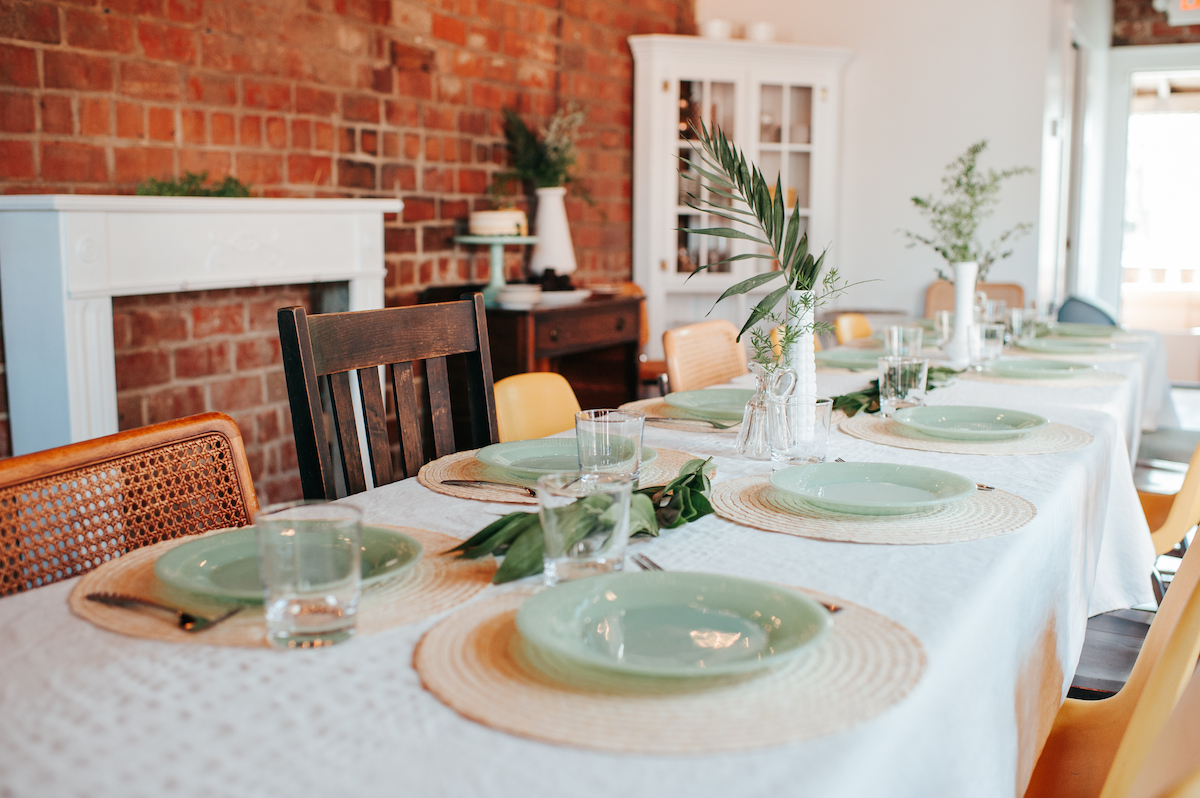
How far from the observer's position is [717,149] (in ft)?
5.50

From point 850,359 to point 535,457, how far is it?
1383 millimetres

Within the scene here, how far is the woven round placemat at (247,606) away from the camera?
78 centimetres

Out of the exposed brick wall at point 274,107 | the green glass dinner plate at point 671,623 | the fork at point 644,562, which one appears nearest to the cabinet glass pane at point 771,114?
the exposed brick wall at point 274,107

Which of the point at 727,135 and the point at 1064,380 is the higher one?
the point at 727,135

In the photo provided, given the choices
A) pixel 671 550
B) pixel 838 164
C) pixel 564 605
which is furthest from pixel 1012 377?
pixel 838 164

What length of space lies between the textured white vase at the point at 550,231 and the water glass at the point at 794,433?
2.81m

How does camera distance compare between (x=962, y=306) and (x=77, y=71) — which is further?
(x=962, y=306)

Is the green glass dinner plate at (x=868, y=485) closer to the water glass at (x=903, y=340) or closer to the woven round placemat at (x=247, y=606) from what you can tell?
the woven round placemat at (x=247, y=606)

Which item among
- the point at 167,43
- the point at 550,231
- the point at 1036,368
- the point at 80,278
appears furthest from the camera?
the point at 550,231

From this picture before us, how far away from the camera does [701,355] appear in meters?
2.63

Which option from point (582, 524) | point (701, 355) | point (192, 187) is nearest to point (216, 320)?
point (192, 187)

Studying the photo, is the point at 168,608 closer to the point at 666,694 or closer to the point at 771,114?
the point at 666,694

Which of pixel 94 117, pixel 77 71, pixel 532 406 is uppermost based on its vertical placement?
pixel 77 71

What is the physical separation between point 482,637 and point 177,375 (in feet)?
7.66
